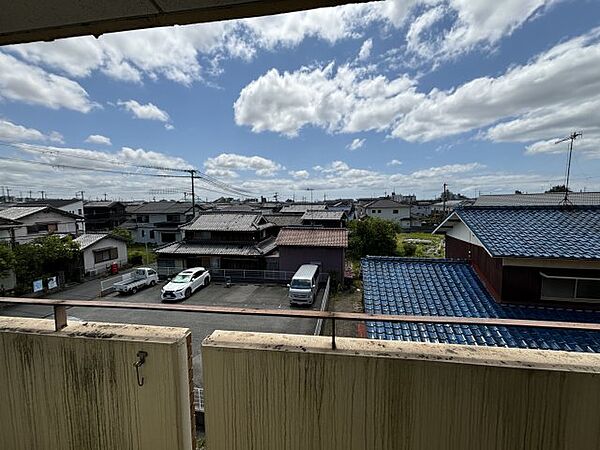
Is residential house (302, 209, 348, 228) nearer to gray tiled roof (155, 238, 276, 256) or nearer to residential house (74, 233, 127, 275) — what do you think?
gray tiled roof (155, 238, 276, 256)

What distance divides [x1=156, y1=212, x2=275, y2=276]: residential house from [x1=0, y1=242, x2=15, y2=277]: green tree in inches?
230

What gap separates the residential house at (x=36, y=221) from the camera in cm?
1672

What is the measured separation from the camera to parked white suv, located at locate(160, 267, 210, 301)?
1226 cm

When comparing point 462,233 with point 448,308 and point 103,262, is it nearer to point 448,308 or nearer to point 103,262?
point 448,308

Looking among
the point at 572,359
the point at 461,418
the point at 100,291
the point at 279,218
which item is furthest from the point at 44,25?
the point at 279,218

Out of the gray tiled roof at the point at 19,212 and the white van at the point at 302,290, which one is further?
the gray tiled roof at the point at 19,212

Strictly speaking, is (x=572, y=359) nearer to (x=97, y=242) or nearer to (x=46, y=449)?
(x=46, y=449)

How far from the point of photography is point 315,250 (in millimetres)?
15188

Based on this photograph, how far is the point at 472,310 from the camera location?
511 centimetres

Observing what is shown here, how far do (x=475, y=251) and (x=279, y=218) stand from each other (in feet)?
62.3

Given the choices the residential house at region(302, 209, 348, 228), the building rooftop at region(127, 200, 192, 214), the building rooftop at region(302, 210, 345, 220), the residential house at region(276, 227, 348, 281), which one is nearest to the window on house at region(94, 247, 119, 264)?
the building rooftop at region(127, 200, 192, 214)

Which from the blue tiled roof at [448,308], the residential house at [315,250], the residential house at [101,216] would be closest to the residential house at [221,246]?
the residential house at [315,250]

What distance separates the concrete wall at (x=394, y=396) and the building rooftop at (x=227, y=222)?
15.7 meters

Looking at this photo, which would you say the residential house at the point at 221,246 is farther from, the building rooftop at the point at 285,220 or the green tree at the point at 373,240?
the green tree at the point at 373,240
